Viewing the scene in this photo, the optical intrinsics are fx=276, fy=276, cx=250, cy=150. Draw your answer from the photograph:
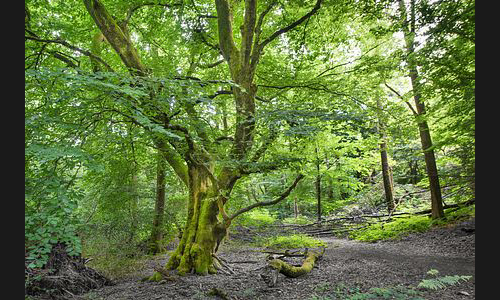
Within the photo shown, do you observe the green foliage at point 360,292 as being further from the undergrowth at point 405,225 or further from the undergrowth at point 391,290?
the undergrowth at point 405,225

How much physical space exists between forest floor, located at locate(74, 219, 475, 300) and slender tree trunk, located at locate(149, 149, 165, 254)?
997 millimetres

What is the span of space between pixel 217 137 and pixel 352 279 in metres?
4.16

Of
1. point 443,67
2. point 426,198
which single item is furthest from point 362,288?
point 426,198

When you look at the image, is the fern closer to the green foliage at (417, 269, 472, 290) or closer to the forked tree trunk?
the green foliage at (417, 269, 472, 290)

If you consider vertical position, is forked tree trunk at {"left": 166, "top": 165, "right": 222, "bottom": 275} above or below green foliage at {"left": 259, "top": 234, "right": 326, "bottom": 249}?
above

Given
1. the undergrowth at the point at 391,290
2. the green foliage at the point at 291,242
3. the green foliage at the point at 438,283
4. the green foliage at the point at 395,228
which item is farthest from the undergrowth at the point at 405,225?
the green foliage at the point at 438,283

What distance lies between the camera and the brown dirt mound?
4.72 metres

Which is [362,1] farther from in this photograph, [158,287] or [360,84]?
[158,287]

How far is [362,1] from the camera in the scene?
5520 mm

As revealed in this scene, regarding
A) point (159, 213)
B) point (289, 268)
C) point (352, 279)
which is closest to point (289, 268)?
point (289, 268)

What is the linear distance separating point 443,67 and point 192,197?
20.5ft

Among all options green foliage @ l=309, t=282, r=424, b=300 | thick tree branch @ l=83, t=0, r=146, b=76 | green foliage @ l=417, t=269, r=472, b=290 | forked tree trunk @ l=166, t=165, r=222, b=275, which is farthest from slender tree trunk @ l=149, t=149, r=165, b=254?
green foliage @ l=417, t=269, r=472, b=290

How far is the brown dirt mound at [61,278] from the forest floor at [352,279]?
0.99ft

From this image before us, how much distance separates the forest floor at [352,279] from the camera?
4.18 m
